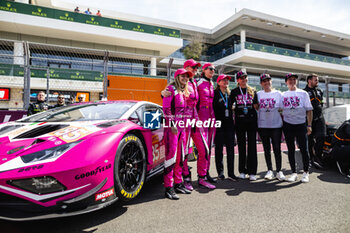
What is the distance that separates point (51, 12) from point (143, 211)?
1906 cm

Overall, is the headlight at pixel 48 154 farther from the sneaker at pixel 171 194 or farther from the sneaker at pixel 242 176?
the sneaker at pixel 242 176

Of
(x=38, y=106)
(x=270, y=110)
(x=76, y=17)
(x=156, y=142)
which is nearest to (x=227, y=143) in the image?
(x=270, y=110)

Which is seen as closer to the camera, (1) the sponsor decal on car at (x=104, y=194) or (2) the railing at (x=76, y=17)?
(1) the sponsor decal on car at (x=104, y=194)

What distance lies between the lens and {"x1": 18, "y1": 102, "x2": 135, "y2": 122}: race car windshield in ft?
9.27

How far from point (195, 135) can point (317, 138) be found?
121 inches

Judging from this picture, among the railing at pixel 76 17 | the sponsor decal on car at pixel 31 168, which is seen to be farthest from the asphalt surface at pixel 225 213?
the railing at pixel 76 17

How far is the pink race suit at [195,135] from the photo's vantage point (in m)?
3.16

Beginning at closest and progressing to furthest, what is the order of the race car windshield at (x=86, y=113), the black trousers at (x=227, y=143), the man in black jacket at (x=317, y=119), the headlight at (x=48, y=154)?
the headlight at (x=48, y=154) → the race car windshield at (x=86, y=113) → the black trousers at (x=227, y=143) → the man in black jacket at (x=317, y=119)

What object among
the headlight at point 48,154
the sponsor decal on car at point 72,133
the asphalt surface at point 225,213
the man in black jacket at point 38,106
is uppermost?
the man in black jacket at point 38,106

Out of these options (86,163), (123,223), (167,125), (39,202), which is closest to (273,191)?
(167,125)

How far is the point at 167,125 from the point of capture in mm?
2943

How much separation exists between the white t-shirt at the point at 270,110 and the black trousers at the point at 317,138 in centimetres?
133

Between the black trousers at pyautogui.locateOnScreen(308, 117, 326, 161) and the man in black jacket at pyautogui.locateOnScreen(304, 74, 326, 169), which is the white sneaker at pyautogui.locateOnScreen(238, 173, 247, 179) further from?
the black trousers at pyautogui.locateOnScreen(308, 117, 326, 161)

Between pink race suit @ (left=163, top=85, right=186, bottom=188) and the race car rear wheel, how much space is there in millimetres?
339
